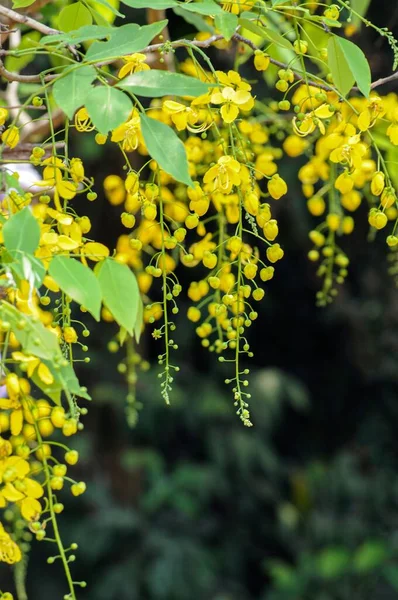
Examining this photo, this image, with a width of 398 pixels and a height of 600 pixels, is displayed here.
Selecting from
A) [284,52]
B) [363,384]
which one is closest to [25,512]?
[284,52]

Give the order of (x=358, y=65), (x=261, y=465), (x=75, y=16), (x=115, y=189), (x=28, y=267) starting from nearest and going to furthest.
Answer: (x=28, y=267)
(x=358, y=65)
(x=75, y=16)
(x=115, y=189)
(x=261, y=465)

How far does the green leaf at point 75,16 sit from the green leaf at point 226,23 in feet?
0.59

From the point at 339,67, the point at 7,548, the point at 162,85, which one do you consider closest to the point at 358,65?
the point at 339,67

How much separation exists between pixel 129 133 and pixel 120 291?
0.37 feet

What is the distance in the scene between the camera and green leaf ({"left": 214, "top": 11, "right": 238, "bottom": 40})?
537mm

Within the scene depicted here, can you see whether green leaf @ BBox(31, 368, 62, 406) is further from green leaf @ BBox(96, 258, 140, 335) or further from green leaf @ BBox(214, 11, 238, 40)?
green leaf @ BBox(214, 11, 238, 40)

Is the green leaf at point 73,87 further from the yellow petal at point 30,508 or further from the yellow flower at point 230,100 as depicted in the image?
the yellow petal at point 30,508

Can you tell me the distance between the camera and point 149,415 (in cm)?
261

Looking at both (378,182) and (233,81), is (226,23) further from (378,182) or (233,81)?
(378,182)

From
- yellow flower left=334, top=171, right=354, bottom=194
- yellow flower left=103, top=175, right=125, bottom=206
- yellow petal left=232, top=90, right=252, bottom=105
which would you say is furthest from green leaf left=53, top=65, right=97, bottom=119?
yellow flower left=103, top=175, right=125, bottom=206

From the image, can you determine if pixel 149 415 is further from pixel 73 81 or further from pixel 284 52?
pixel 73 81

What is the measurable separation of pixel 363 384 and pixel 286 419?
308 mm

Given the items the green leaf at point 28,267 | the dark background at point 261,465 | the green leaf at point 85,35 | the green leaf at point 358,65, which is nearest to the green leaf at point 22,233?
the green leaf at point 28,267

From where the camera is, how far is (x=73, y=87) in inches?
19.3
